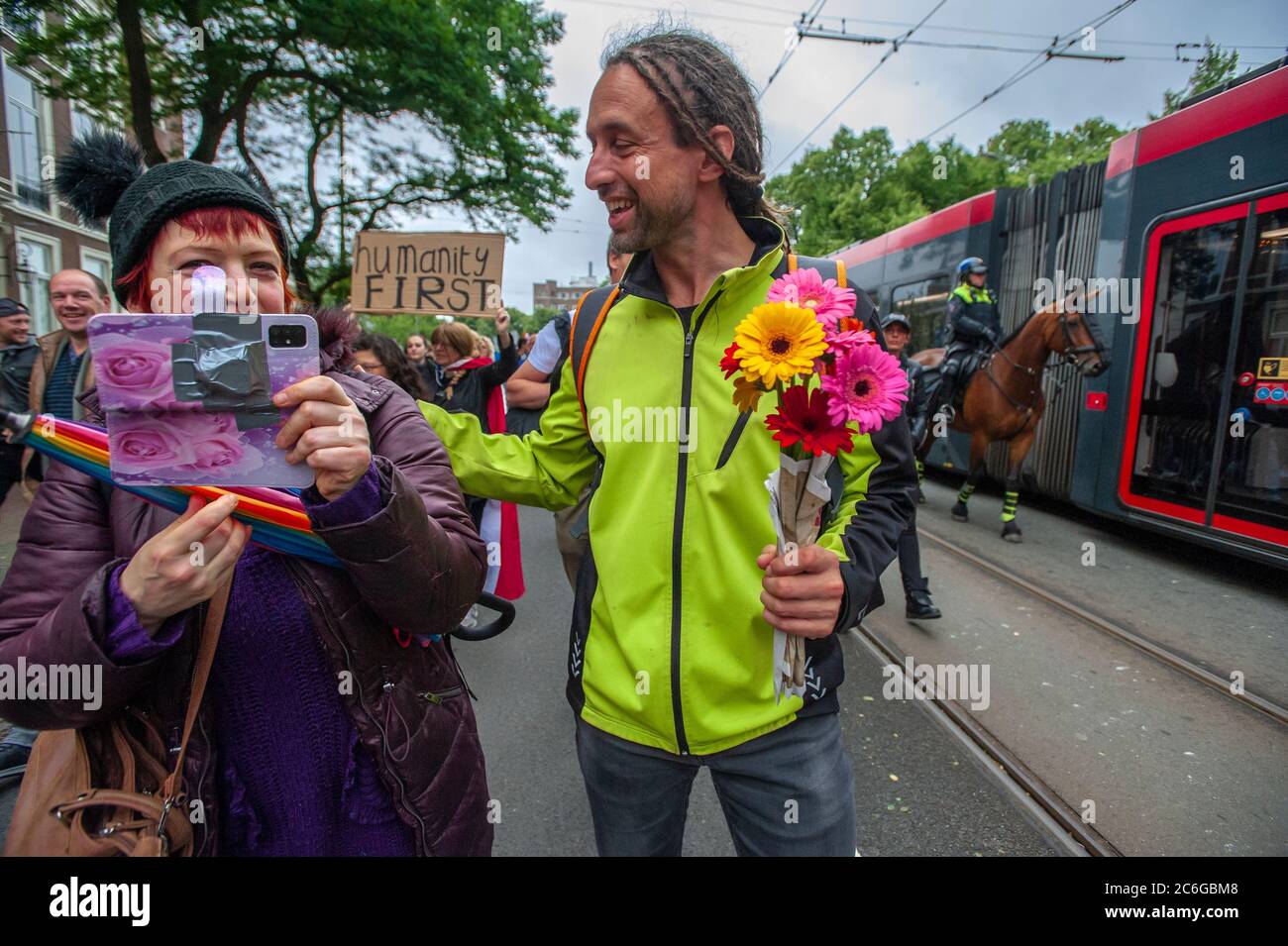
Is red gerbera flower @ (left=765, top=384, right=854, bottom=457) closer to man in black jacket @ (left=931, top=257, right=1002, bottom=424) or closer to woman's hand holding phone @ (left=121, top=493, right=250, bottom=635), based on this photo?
woman's hand holding phone @ (left=121, top=493, right=250, bottom=635)

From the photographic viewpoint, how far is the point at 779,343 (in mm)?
1134

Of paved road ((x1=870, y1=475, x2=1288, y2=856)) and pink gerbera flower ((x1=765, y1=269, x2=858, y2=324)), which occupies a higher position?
pink gerbera flower ((x1=765, y1=269, x2=858, y2=324))

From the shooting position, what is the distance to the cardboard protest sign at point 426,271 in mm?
5008

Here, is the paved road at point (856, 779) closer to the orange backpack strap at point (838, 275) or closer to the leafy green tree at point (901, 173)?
the orange backpack strap at point (838, 275)

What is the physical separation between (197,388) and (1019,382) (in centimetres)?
778

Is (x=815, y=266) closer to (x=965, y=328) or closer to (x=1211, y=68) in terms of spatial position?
(x=965, y=328)

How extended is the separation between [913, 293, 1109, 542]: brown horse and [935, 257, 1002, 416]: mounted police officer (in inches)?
7.8

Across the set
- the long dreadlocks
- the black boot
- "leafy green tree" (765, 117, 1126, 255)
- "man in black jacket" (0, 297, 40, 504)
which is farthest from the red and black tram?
"leafy green tree" (765, 117, 1126, 255)

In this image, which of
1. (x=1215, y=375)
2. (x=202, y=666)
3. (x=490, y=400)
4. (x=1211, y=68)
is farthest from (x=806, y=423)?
(x=1211, y=68)

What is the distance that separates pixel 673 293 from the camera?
60.0 inches

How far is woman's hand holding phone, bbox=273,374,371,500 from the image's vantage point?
0.91 meters

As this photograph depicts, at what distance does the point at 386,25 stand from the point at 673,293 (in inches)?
413

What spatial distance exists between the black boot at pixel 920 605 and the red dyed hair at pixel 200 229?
4468 millimetres
